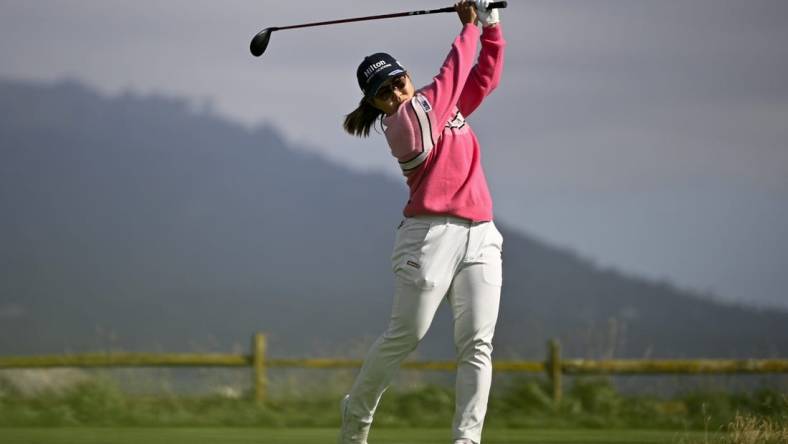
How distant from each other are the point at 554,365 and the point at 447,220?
526cm

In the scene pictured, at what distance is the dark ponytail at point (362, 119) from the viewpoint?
4836 mm

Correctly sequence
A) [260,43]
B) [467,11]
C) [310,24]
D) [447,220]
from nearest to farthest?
[447,220], [467,11], [310,24], [260,43]

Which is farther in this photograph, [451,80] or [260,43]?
[260,43]

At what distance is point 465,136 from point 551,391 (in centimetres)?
522

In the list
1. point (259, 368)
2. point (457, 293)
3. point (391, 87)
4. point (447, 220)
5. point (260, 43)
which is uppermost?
point (260, 43)

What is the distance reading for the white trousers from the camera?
4.59 m

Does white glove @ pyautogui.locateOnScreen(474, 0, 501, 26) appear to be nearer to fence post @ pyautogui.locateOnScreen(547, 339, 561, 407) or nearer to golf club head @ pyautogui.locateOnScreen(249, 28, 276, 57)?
golf club head @ pyautogui.locateOnScreen(249, 28, 276, 57)

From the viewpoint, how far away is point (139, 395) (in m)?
9.44

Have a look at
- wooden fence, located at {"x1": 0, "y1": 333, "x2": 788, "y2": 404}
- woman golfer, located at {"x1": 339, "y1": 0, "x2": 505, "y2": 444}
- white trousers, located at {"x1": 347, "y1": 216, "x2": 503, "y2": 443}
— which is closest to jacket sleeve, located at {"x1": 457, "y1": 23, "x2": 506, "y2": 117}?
woman golfer, located at {"x1": 339, "y1": 0, "x2": 505, "y2": 444}

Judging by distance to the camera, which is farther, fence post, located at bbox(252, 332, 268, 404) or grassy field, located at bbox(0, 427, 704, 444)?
fence post, located at bbox(252, 332, 268, 404)

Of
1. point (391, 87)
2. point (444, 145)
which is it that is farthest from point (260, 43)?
point (444, 145)

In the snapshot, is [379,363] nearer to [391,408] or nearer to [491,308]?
[491,308]

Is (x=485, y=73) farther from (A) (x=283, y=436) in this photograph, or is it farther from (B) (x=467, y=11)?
(A) (x=283, y=436)

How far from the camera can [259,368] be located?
9883mm
